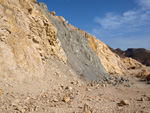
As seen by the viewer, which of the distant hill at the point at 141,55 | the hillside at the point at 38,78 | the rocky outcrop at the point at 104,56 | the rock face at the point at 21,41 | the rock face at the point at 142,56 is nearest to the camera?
the hillside at the point at 38,78

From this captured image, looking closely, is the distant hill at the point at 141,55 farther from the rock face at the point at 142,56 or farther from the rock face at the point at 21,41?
the rock face at the point at 21,41

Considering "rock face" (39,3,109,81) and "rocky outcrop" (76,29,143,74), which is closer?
"rock face" (39,3,109,81)

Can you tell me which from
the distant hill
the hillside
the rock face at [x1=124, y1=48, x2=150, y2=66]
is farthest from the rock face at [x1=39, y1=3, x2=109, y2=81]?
the rock face at [x1=124, y1=48, x2=150, y2=66]

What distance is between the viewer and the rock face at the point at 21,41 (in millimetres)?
5785

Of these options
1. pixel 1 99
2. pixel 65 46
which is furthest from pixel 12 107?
pixel 65 46

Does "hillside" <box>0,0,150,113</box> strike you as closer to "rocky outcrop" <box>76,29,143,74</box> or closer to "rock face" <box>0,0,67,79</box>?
"rock face" <box>0,0,67,79</box>

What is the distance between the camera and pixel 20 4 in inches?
344

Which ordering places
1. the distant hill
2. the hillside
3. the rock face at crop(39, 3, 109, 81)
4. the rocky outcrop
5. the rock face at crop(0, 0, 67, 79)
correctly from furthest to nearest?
the distant hill < the rocky outcrop < the rock face at crop(39, 3, 109, 81) < the rock face at crop(0, 0, 67, 79) < the hillside

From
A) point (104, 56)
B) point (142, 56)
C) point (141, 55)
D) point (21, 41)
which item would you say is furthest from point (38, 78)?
point (141, 55)

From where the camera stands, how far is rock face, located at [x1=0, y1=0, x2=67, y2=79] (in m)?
5.79

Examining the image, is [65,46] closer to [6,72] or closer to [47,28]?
[47,28]

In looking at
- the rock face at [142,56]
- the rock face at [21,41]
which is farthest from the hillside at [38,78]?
the rock face at [142,56]

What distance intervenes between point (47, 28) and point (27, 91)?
6.41m

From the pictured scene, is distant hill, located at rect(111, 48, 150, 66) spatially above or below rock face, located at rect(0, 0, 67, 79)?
above
